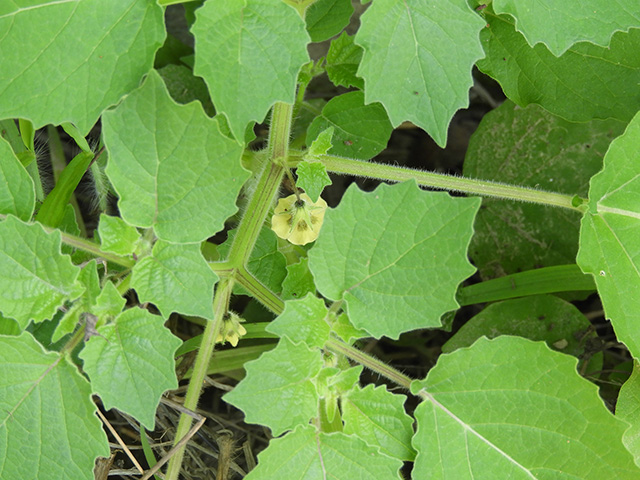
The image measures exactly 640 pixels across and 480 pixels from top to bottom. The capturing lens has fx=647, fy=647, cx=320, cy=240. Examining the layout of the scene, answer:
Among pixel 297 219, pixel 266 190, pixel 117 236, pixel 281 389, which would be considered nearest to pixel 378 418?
pixel 281 389

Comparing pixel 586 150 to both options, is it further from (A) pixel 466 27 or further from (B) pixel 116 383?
(B) pixel 116 383

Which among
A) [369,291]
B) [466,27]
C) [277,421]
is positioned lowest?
[277,421]

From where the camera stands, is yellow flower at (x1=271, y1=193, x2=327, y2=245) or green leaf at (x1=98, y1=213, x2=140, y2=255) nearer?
green leaf at (x1=98, y1=213, x2=140, y2=255)

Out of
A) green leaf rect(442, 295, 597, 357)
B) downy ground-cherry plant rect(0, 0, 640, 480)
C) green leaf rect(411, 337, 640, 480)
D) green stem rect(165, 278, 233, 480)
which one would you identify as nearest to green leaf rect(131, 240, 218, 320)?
downy ground-cherry plant rect(0, 0, 640, 480)

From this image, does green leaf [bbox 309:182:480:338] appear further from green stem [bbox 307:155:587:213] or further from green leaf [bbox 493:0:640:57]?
green leaf [bbox 493:0:640:57]

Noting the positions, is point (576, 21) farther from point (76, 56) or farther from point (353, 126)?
point (76, 56)

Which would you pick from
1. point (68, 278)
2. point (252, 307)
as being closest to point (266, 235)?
point (252, 307)

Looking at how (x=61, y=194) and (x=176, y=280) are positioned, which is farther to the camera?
(x=61, y=194)
